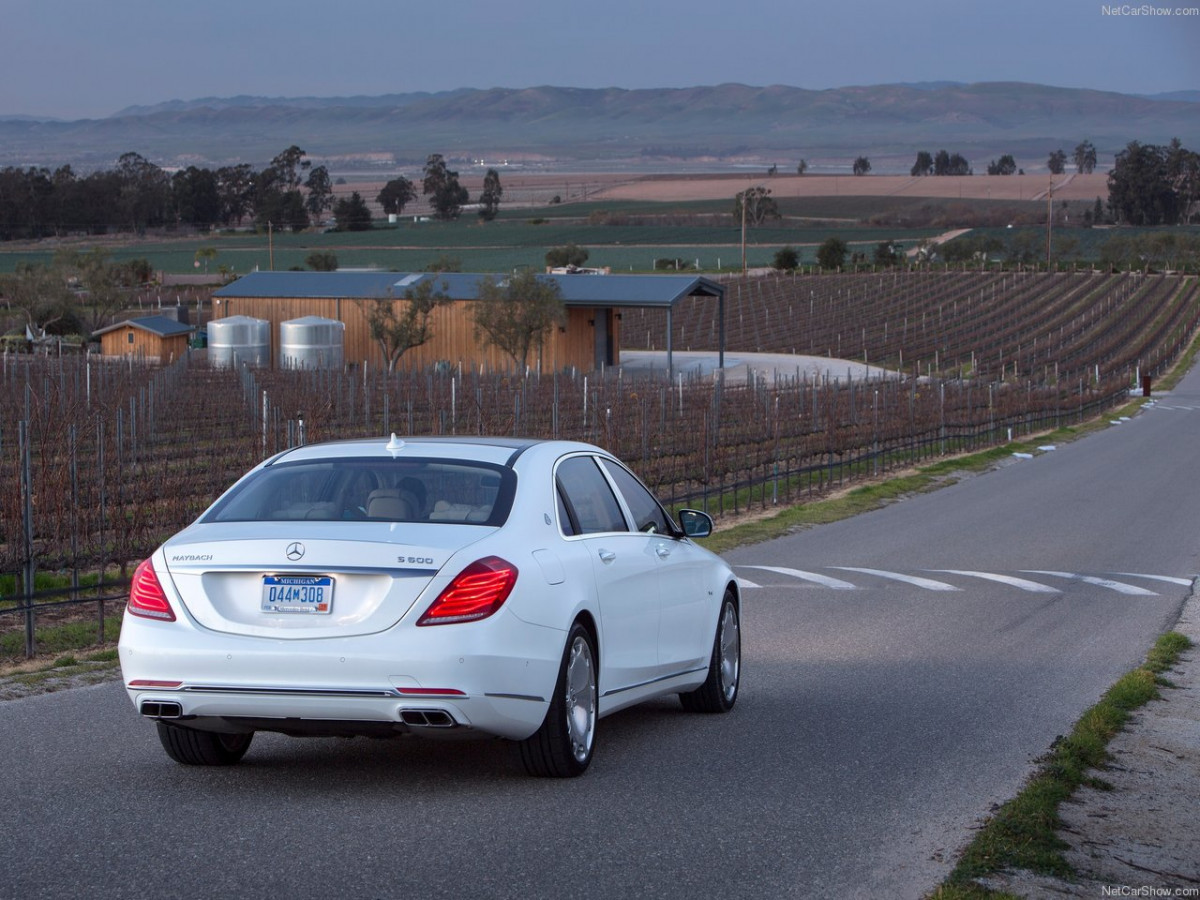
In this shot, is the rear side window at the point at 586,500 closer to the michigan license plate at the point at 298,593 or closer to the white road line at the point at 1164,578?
the michigan license plate at the point at 298,593

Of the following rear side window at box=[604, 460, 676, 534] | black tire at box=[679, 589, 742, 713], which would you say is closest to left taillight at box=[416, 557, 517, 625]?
rear side window at box=[604, 460, 676, 534]

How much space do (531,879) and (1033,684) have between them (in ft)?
18.7

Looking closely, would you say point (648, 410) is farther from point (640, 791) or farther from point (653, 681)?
point (640, 791)

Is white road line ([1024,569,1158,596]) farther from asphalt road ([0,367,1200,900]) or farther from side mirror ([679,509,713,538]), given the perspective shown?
side mirror ([679,509,713,538])

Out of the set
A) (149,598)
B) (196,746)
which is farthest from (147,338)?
(149,598)

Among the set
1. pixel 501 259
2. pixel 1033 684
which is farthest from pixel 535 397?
pixel 501 259

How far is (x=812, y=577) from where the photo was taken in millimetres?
16844

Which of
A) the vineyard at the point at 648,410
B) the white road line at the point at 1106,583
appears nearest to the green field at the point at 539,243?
the vineyard at the point at 648,410

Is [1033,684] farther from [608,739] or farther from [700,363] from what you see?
[700,363]

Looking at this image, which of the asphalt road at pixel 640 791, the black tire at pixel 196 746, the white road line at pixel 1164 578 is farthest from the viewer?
the white road line at pixel 1164 578

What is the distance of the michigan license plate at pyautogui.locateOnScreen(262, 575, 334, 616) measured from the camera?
6.93m

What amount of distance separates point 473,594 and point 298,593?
75 cm

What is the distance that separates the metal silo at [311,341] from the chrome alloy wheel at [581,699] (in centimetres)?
6443

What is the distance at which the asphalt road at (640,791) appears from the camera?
5973mm
